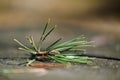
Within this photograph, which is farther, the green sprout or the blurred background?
the blurred background

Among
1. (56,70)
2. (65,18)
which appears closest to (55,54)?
(56,70)

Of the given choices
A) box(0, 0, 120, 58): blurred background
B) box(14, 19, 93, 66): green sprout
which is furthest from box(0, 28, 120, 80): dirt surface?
box(0, 0, 120, 58): blurred background

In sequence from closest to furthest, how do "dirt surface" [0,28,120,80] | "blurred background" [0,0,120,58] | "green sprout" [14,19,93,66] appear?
"dirt surface" [0,28,120,80] < "green sprout" [14,19,93,66] < "blurred background" [0,0,120,58]

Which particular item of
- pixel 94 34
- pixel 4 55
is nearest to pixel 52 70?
pixel 4 55

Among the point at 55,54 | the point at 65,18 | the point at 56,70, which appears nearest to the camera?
the point at 56,70

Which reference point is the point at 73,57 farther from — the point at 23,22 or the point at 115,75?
the point at 23,22

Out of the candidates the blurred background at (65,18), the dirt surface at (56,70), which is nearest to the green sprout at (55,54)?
the dirt surface at (56,70)

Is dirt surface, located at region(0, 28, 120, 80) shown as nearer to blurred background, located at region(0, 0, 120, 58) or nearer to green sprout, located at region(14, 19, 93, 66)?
green sprout, located at region(14, 19, 93, 66)

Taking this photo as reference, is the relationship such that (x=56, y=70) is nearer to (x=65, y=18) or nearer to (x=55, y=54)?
(x=55, y=54)
